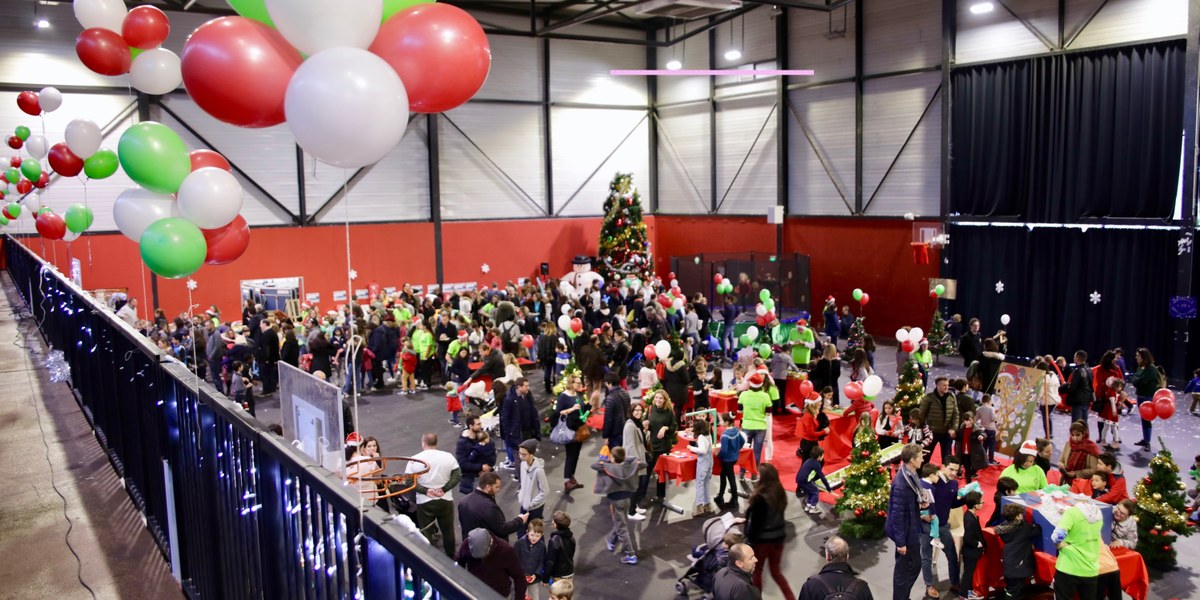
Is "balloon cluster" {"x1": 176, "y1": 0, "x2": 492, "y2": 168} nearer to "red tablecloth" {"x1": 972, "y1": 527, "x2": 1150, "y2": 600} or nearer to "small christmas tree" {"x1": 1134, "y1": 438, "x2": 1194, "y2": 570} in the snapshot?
"red tablecloth" {"x1": 972, "y1": 527, "x2": 1150, "y2": 600}

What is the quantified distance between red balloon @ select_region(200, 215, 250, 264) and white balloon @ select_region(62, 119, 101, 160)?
2953mm

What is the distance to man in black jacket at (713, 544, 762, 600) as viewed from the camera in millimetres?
5383

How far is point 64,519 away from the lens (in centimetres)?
399

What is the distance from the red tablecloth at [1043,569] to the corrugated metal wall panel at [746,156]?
1526cm

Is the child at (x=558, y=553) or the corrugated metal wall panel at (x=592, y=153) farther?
the corrugated metal wall panel at (x=592, y=153)

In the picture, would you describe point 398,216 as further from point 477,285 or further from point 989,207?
point 989,207

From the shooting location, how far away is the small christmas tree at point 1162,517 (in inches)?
299

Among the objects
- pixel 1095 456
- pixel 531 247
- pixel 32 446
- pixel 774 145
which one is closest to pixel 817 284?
pixel 774 145

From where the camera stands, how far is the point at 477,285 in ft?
76.1

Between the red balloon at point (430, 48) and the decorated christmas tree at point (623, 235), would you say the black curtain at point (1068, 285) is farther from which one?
the red balloon at point (430, 48)

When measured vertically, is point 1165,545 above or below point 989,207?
below

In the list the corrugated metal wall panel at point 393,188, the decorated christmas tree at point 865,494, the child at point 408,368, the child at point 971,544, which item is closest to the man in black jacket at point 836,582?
the child at point 971,544

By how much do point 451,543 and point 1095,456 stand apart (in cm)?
595

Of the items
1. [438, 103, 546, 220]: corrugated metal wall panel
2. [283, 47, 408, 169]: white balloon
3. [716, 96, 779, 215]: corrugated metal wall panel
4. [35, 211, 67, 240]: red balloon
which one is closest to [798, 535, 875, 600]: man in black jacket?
[283, 47, 408, 169]: white balloon
